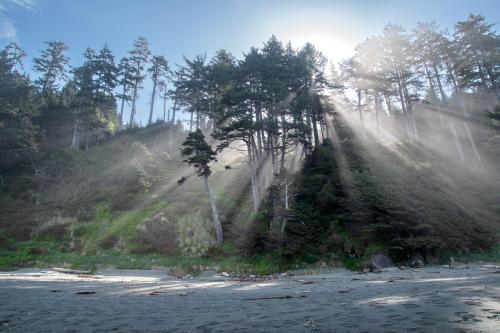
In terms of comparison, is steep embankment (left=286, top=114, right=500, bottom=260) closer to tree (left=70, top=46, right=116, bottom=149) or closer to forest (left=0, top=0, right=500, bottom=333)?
forest (left=0, top=0, right=500, bottom=333)

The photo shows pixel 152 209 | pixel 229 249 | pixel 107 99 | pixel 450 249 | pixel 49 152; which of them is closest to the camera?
pixel 450 249

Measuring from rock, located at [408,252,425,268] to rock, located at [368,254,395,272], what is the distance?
1.09m

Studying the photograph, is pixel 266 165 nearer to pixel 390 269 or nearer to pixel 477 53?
pixel 390 269

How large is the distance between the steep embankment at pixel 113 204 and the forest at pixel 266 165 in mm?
189

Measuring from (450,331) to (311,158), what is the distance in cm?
2852

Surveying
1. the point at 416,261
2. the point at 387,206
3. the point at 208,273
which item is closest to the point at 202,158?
the point at 208,273

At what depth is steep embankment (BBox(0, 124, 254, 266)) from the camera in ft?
84.5

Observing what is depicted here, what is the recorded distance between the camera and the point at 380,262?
685 inches

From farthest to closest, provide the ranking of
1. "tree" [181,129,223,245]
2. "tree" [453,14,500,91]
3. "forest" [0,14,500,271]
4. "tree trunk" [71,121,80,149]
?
"tree trunk" [71,121,80,149] < "tree" [453,14,500,91] < "tree" [181,129,223,245] < "forest" [0,14,500,271]

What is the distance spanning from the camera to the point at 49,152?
4488cm

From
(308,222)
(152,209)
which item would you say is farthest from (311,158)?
(152,209)

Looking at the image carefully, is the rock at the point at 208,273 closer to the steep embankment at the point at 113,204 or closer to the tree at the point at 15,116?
the steep embankment at the point at 113,204

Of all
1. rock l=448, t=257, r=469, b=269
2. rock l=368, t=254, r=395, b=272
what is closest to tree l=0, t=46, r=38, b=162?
rock l=368, t=254, r=395, b=272

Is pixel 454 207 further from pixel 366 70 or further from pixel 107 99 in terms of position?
pixel 107 99
